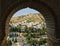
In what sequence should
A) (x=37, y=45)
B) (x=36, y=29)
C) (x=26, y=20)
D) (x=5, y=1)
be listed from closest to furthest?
(x=5, y=1) → (x=37, y=45) → (x=36, y=29) → (x=26, y=20)

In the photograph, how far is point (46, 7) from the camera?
7793 millimetres

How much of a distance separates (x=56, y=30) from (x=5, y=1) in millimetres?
1894

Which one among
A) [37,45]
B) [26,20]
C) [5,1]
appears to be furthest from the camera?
[26,20]

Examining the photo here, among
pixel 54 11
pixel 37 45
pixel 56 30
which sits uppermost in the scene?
pixel 54 11

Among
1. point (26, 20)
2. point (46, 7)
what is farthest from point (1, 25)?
point (26, 20)

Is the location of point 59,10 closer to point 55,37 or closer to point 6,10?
point 55,37

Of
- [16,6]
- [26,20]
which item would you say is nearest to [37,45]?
[16,6]

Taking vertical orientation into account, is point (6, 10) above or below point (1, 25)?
above

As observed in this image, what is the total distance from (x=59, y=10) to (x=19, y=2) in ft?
4.40

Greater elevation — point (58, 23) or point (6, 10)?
point (6, 10)

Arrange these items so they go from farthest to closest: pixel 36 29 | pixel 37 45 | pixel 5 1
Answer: pixel 36 29, pixel 37 45, pixel 5 1

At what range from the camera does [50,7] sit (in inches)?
302

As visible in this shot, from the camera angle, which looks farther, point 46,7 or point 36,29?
point 36,29

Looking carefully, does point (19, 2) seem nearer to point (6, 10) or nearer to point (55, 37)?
point (6, 10)
